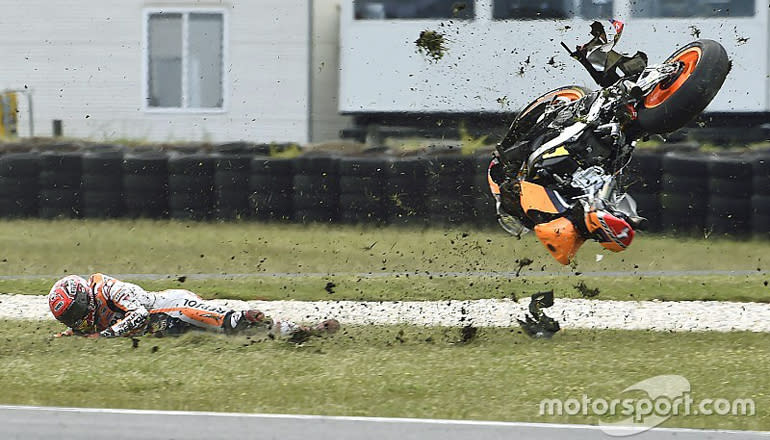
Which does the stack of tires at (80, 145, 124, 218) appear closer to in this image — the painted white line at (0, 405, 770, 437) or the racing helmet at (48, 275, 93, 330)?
the racing helmet at (48, 275, 93, 330)

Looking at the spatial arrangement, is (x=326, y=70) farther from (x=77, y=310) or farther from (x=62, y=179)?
(x=77, y=310)

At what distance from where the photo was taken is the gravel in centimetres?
1156

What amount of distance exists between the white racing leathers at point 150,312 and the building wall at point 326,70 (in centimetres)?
873

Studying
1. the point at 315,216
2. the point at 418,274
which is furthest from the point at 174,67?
the point at 418,274

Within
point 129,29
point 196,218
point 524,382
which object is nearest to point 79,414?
point 524,382

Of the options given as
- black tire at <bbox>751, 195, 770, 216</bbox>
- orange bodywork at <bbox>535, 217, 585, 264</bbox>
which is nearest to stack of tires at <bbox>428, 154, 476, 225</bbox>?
black tire at <bbox>751, 195, 770, 216</bbox>

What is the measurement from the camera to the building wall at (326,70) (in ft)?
62.5

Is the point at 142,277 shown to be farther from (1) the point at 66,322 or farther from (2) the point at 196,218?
(1) the point at 66,322

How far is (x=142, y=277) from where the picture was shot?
48.4 feet

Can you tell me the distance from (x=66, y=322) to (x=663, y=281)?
6.96 meters

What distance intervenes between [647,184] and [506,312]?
3948mm

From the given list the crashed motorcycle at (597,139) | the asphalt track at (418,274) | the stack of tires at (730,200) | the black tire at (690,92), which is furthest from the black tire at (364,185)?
Answer: the black tire at (690,92)

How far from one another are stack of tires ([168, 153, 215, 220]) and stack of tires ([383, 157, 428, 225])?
97.4 inches

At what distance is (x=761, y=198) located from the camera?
15141mm
